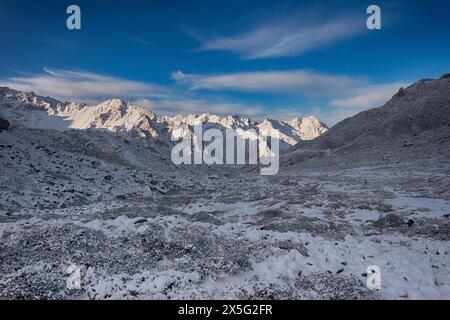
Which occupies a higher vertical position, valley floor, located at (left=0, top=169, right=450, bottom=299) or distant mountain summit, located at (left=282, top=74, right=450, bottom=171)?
distant mountain summit, located at (left=282, top=74, right=450, bottom=171)

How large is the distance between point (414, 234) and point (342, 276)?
27.1 ft

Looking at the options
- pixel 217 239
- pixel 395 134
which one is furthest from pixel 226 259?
pixel 395 134

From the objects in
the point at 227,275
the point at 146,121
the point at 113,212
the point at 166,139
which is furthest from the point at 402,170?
the point at 146,121

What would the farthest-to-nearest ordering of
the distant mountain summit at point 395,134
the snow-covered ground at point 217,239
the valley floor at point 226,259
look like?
the distant mountain summit at point 395,134 < the snow-covered ground at point 217,239 < the valley floor at point 226,259

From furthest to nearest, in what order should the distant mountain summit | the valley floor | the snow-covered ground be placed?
the distant mountain summit, the snow-covered ground, the valley floor

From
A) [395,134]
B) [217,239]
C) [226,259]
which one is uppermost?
[395,134]

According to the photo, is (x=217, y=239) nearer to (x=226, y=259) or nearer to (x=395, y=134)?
(x=226, y=259)

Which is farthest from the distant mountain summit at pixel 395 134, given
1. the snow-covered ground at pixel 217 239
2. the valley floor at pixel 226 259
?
the valley floor at pixel 226 259

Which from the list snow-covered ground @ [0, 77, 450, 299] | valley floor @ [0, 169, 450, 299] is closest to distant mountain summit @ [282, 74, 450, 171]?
snow-covered ground @ [0, 77, 450, 299]

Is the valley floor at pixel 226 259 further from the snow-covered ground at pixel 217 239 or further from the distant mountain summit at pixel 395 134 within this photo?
the distant mountain summit at pixel 395 134

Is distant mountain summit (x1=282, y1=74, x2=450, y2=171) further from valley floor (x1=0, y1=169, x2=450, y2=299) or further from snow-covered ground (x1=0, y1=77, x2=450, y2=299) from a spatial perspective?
valley floor (x1=0, y1=169, x2=450, y2=299)

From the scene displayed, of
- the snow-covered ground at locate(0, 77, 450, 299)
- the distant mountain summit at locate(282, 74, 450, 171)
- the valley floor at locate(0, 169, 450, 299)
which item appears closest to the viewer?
the valley floor at locate(0, 169, 450, 299)

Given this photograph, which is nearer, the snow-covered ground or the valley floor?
the valley floor
